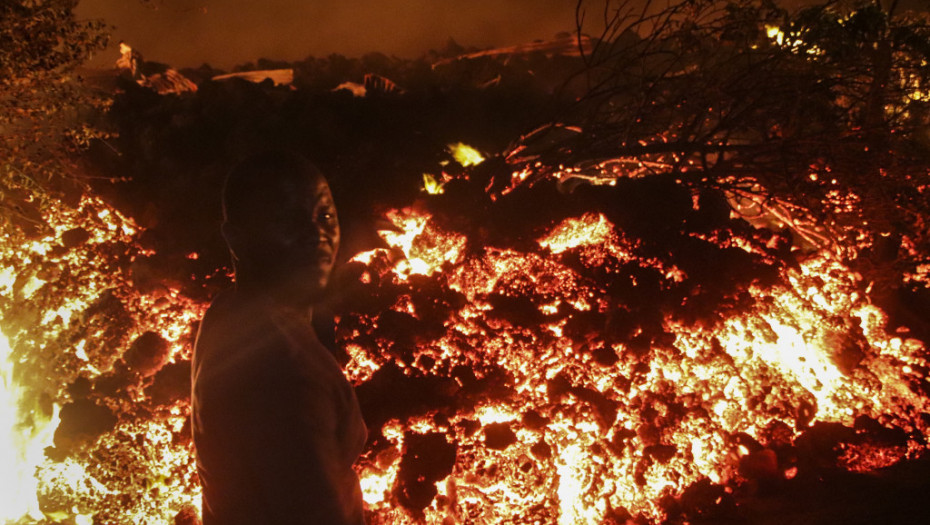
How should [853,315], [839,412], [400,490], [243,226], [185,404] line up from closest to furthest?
[243,226], [400,490], [185,404], [839,412], [853,315]

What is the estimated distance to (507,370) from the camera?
4.01 meters

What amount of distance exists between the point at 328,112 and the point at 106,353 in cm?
288

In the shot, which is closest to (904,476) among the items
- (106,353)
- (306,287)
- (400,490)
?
(400,490)

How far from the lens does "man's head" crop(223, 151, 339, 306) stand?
1925 mm

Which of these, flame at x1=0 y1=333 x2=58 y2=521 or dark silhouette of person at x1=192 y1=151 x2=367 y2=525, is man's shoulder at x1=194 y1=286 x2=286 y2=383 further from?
flame at x1=0 y1=333 x2=58 y2=521

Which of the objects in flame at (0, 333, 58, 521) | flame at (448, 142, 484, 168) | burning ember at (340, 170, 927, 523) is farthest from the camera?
flame at (448, 142, 484, 168)

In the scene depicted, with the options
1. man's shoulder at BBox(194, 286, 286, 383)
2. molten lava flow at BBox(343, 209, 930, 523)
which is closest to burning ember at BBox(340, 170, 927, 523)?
molten lava flow at BBox(343, 209, 930, 523)

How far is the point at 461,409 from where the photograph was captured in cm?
389

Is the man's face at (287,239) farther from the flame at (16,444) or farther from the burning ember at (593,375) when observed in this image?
the flame at (16,444)

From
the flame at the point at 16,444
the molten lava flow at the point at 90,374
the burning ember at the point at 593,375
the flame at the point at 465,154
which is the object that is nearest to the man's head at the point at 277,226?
the burning ember at the point at 593,375

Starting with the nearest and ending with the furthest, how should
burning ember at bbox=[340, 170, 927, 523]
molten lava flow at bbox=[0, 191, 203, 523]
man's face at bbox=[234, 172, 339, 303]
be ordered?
man's face at bbox=[234, 172, 339, 303], burning ember at bbox=[340, 170, 927, 523], molten lava flow at bbox=[0, 191, 203, 523]

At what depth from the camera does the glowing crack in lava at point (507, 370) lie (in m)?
3.80

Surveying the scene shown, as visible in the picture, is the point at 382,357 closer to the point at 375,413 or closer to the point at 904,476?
the point at 375,413

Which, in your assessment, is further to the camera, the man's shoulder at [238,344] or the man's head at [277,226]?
the man's head at [277,226]
